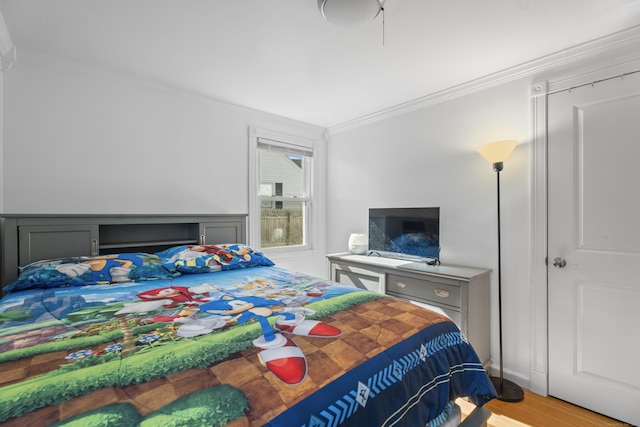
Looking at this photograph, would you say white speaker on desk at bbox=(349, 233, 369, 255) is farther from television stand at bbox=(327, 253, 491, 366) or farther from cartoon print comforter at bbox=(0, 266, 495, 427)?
cartoon print comforter at bbox=(0, 266, 495, 427)

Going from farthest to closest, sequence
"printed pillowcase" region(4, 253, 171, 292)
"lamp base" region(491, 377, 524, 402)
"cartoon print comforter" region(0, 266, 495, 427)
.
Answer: "lamp base" region(491, 377, 524, 402) < "printed pillowcase" region(4, 253, 171, 292) < "cartoon print comforter" region(0, 266, 495, 427)

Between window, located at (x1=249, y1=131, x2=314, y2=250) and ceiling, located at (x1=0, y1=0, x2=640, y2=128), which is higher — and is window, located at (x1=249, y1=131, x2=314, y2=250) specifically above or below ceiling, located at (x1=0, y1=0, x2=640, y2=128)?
below

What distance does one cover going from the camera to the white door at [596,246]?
77.2 inches

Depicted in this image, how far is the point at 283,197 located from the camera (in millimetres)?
3920

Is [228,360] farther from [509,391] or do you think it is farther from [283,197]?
[283,197]

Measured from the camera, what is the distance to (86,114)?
254 centimetres

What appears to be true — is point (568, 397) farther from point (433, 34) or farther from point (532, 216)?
point (433, 34)

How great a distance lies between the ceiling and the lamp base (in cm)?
256

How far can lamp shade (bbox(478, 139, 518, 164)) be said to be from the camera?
2.31m

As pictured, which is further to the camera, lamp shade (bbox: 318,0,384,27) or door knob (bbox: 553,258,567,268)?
door knob (bbox: 553,258,567,268)

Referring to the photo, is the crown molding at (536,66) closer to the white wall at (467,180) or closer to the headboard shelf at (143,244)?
the white wall at (467,180)

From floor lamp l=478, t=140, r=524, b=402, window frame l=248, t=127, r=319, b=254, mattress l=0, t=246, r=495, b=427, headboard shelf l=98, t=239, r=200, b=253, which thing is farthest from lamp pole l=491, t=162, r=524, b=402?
headboard shelf l=98, t=239, r=200, b=253

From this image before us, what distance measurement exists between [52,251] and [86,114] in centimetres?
117

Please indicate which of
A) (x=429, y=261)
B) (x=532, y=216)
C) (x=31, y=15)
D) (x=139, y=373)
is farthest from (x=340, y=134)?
(x=139, y=373)
